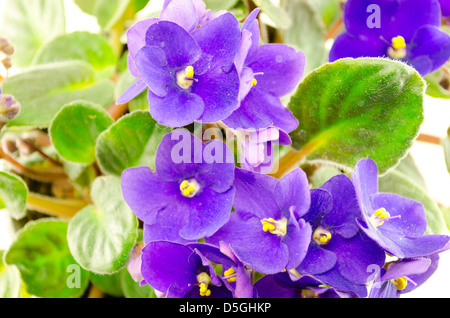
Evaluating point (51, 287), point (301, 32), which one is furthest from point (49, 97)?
point (301, 32)

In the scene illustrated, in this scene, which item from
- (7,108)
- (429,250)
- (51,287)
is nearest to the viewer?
(429,250)

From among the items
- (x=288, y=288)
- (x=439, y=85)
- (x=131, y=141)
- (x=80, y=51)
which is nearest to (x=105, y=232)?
(x=131, y=141)

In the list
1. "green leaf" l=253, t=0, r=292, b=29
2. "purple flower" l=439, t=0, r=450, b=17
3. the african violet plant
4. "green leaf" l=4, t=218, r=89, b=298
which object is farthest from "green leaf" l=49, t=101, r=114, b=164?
"purple flower" l=439, t=0, r=450, b=17

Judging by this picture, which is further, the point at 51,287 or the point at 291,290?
the point at 51,287

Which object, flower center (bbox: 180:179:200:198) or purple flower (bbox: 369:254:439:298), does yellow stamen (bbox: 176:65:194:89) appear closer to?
flower center (bbox: 180:179:200:198)

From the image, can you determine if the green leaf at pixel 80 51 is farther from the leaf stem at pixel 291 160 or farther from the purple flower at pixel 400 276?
the purple flower at pixel 400 276

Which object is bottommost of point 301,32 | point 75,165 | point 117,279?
point 117,279

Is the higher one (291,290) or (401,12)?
(401,12)

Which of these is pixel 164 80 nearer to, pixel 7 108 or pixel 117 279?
pixel 7 108
